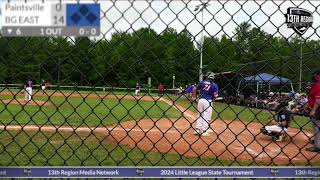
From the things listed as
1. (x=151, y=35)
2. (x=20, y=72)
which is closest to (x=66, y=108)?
(x=20, y=72)

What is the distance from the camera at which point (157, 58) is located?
339cm

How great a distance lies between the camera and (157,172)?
9.13 ft

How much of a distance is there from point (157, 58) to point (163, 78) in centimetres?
99

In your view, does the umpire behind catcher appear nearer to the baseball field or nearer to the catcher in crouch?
the baseball field

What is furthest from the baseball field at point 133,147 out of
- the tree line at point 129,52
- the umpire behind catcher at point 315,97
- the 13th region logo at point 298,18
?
the 13th region logo at point 298,18

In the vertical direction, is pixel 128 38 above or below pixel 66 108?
below

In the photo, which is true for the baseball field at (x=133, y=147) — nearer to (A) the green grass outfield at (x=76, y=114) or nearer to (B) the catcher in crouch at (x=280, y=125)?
(A) the green grass outfield at (x=76, y=114)

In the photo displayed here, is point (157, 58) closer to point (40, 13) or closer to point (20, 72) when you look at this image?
point (40, 13)

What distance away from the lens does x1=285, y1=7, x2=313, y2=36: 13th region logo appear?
2959 mm

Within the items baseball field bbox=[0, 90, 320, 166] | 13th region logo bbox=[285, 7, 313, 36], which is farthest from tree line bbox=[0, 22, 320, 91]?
baseball field bbox=[0, 90, 320, 166]
